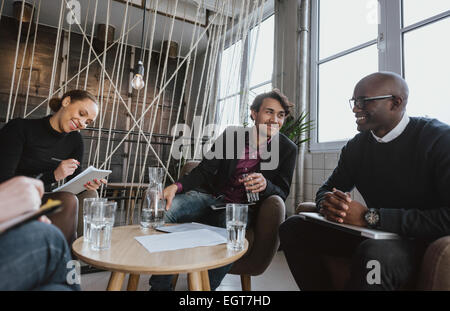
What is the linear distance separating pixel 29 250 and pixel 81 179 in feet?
3.31

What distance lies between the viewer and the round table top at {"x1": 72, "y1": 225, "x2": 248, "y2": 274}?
2.53ft

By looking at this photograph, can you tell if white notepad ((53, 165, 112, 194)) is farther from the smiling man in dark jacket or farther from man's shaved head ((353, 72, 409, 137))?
man's shaved head ((353, 72, 409, 137))

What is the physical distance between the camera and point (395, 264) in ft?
2.96

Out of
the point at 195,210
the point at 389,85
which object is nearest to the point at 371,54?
the point at 389,85

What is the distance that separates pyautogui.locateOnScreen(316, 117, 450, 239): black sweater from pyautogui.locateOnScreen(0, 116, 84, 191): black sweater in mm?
1555

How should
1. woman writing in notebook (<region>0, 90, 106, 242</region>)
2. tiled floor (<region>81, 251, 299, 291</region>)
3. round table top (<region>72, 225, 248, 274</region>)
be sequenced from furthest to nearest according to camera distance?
1. tiled floor (<region>81, 251, 299, 291</region>)
2. woman writing in notebook (<region>0, 90, 106, 242</region>)
3. round table top (<region>72, 225, 248, 274</region>)

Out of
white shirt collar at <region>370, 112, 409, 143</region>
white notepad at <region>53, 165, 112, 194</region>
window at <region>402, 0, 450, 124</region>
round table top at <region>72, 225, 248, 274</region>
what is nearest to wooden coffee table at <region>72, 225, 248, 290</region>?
round table top at <region>72, 225, 248, 274</region>

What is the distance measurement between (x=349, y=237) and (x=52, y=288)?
43.9 inches

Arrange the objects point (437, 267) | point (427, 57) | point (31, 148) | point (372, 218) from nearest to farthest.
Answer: point (437, 267)
point (372, 218)
point (31, 148)
point (427, 57)

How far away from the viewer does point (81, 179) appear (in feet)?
4.97

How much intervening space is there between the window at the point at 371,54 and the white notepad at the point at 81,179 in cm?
205

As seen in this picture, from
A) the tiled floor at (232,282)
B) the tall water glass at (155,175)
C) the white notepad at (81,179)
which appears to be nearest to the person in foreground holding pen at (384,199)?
the tiled floor at (232,282)

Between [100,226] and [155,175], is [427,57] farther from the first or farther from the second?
[100,226]
